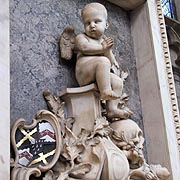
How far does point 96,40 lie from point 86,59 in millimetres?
121

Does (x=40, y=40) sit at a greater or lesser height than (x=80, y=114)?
greater

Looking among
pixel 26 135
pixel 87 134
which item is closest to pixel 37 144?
pixel 26 135

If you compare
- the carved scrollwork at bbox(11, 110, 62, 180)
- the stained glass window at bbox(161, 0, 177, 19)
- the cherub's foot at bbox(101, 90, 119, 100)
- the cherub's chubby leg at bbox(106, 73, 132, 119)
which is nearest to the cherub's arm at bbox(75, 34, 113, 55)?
the cherub's chubby leg at bbox(106, 73, 132, 119)

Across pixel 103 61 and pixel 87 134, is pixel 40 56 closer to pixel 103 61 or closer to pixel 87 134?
pixel 103 61

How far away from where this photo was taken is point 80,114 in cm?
A: 249

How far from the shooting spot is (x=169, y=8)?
4500mm

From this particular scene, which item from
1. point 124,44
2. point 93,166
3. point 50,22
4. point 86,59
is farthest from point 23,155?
point 124,44

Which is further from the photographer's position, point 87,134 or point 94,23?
point 94,23

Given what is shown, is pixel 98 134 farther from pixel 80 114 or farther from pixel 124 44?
pixel 124 44

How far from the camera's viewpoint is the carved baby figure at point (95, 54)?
99.0 inches

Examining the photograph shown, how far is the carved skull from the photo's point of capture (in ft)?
8.18

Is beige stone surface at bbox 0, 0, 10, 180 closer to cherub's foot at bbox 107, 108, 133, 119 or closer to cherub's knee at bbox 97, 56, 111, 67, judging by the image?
cherub's knee at bbox 97, 56, 111, 67

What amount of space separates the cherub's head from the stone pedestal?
27 centimetres

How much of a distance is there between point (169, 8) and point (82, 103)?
2209 millimetres
